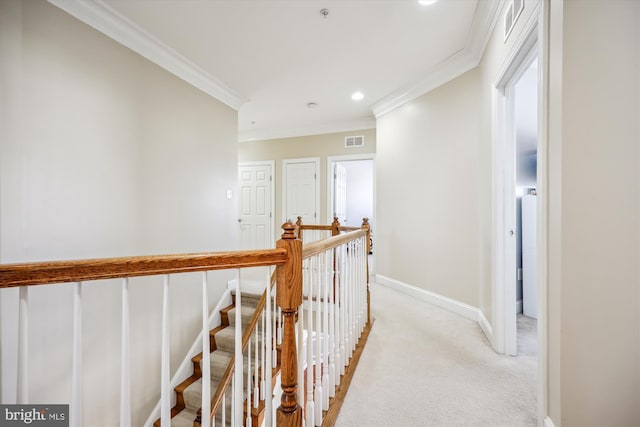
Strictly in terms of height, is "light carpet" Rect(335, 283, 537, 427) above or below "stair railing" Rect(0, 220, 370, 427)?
below

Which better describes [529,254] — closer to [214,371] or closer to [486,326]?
[486,326]

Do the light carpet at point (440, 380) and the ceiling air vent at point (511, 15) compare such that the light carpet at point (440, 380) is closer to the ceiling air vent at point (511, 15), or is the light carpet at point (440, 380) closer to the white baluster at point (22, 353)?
the white baluster at point (22, 353)

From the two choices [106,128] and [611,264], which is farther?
[106,128]

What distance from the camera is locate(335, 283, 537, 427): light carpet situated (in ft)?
4.88

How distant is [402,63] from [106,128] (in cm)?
306

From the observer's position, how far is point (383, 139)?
4.27 m

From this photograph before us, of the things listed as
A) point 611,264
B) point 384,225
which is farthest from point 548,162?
point 384,225

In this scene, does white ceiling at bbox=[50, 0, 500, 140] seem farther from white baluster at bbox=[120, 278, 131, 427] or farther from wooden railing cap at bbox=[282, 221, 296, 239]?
white baluster at bbox=[120, 278, 131, 427]

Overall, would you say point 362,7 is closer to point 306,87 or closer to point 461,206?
point 306,87

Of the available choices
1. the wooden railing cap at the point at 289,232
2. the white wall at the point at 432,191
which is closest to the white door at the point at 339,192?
the white wall at the point at 432,191

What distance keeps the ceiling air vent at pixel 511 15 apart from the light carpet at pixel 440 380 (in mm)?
2376

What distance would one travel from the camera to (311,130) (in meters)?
5.28

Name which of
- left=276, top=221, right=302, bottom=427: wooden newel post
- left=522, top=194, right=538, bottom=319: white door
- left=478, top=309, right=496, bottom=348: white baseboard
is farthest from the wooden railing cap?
left=522, top=194, right=538, bottom=319: white door

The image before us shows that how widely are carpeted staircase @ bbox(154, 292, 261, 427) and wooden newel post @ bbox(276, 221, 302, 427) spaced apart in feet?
7.28
